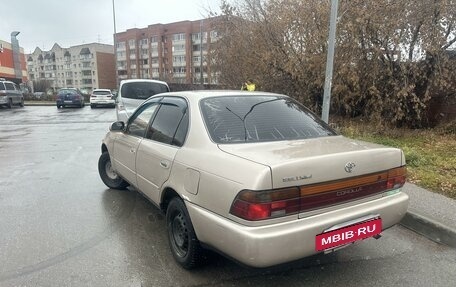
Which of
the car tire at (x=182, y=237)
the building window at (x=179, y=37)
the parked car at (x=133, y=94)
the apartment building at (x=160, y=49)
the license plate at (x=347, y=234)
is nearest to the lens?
the license plate at (x=347, y=234)

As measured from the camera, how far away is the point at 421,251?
11.7 ft

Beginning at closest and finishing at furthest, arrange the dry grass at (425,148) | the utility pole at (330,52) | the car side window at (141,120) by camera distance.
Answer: the car side window at (141,120) → the dry grass at (425,148) → the utility pole at (330,52)

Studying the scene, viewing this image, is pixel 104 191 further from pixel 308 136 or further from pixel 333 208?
pixel 333 208

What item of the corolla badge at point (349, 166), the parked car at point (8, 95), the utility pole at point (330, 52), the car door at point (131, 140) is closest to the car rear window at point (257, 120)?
the corolla badge at point (349, 166)

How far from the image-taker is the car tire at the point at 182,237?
296 centimetres

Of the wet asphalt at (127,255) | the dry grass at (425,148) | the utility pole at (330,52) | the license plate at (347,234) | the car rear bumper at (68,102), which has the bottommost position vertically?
the car rear bumper at (68,102)

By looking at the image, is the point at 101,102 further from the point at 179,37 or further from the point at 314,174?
the point at 179,37

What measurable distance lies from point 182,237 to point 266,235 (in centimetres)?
105

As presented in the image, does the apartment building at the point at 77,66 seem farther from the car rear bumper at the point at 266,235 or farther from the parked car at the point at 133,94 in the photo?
the car rear bumper at the point at 266,235

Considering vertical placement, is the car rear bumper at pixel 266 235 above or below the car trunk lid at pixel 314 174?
below

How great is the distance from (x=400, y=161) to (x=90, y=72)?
351ft

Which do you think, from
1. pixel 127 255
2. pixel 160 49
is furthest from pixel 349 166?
pixel 160 49

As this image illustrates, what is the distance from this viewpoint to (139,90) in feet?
33.9

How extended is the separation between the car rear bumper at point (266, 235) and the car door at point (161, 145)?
68cm
